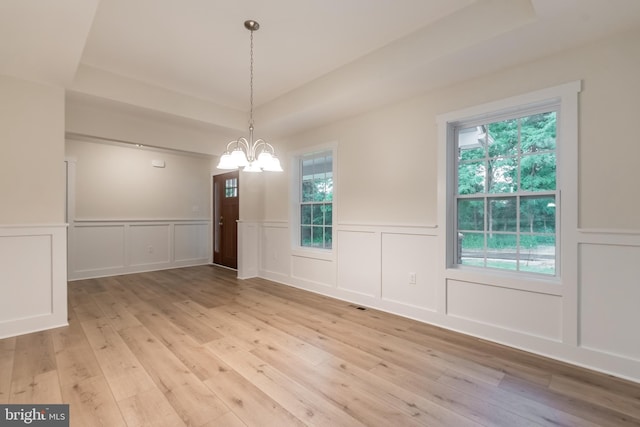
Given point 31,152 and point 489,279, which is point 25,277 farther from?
point 489,279

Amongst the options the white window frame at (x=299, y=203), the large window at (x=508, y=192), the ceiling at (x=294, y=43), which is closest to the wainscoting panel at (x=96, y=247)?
A: the ceiling at (x=294, y=43)

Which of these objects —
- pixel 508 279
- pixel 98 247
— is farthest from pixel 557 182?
pixel 98 247

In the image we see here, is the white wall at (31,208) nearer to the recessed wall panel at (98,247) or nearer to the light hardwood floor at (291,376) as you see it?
the light hardwood floor at (291,376)

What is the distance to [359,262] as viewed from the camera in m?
3.93

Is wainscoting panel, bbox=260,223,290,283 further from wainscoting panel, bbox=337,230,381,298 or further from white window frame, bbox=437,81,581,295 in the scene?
white window frame, bbox=437,81,581,295

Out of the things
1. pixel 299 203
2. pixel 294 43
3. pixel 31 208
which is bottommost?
pixel 31 208

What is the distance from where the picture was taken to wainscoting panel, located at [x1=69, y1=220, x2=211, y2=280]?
17.3 ft

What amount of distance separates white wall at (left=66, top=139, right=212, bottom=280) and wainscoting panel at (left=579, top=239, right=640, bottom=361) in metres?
6.60

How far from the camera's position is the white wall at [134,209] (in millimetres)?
5270

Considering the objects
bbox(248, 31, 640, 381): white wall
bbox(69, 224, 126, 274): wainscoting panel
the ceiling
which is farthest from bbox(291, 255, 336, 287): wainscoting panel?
bbox(69, 224, 126, 274): wainscoting panel

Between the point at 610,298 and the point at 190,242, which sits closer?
the point at 610,298

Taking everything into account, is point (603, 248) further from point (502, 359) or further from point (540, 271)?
point (502, 359)

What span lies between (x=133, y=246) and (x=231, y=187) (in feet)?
7.25

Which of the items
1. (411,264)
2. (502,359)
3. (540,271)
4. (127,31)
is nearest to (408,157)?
(411,264)
